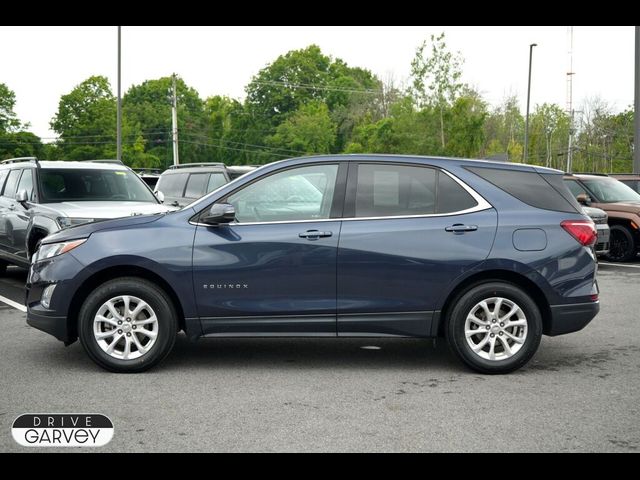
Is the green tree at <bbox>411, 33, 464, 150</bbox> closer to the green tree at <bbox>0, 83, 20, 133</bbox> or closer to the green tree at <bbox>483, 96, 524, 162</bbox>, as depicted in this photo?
the green tree at <bbox>483, 96, 524, 162</bbox>

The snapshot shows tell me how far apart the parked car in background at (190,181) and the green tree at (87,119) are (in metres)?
62.0

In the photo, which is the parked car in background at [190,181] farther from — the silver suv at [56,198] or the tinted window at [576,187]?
the tinted window at [576,187]

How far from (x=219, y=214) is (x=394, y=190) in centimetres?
141

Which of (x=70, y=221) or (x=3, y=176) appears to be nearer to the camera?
(x=70, y=221)

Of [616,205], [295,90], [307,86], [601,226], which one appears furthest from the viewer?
[307,86]

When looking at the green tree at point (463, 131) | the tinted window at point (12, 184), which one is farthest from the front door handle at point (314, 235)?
the green tree at point (463, 131)

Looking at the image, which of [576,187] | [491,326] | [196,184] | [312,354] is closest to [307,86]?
[196,184]

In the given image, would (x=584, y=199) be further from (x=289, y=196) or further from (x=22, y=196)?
(x=289, y=196)

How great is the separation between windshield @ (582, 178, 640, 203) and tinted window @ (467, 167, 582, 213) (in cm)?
1037

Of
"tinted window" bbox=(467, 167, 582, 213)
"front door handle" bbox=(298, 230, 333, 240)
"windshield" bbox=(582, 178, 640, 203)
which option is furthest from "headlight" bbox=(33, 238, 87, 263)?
"windshield" bbox=(582, 178, 640, 203)

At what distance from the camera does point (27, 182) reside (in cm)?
1189
